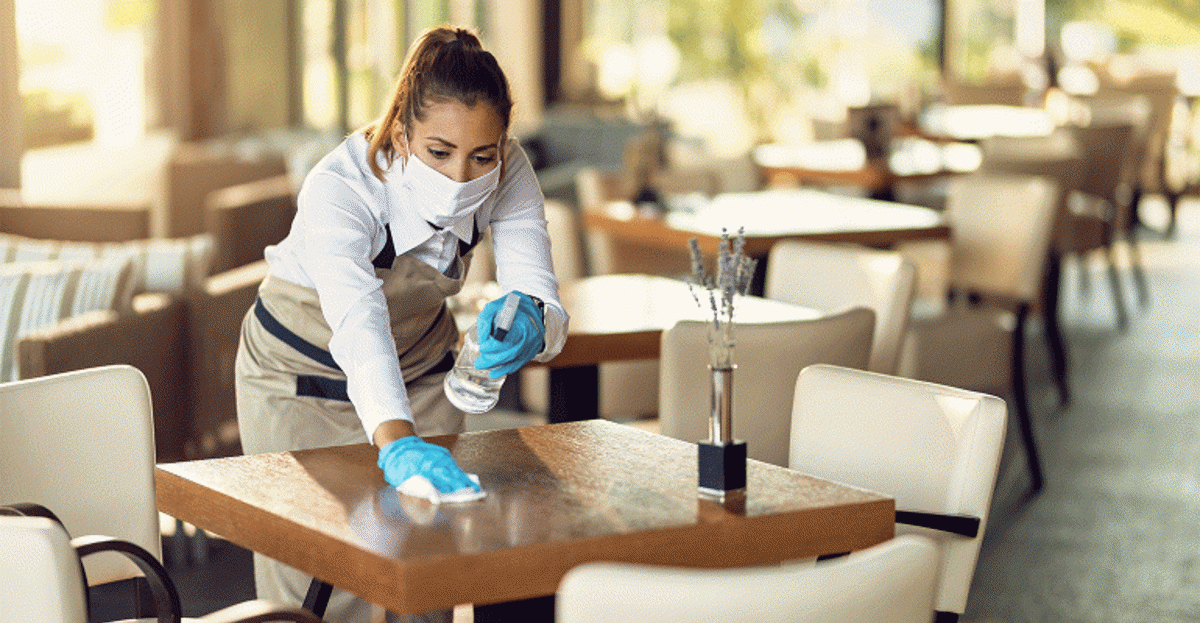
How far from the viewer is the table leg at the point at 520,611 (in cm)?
250

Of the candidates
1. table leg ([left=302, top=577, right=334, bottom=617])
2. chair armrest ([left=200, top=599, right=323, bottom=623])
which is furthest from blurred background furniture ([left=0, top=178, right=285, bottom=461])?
chair armrest ([left=200, top=599, right=323, bottom=623])

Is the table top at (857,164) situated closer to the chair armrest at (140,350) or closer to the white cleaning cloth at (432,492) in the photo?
the chair armrest at (140,350)

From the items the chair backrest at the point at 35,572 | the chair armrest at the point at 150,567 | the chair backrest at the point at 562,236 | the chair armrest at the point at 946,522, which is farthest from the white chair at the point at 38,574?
the chair backrest at the point at 562,236

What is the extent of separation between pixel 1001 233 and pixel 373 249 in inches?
138

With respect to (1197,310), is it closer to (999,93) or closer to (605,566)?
(999,93)

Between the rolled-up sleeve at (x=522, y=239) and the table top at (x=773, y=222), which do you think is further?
the table top at (x=773, y=222)

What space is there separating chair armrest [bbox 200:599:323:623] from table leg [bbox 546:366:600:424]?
5.40 ft

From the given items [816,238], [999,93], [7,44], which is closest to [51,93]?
[7,44]

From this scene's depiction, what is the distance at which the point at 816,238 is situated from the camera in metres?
5.01

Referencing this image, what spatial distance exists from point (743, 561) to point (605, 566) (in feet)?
1.54

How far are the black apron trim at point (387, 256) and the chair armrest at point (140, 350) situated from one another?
5.18 feet

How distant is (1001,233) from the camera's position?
17.8 feet

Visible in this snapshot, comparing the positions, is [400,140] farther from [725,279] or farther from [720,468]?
[720,468]

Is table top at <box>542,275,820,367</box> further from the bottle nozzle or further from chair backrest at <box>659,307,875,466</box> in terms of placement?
the bottle nozzle
